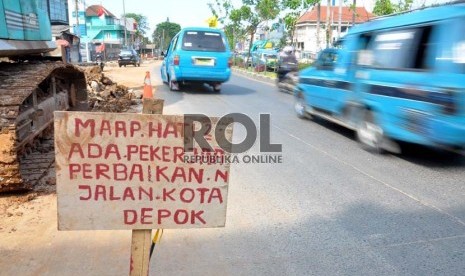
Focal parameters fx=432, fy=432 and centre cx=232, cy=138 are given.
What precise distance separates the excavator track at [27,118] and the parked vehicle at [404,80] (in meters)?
4.82

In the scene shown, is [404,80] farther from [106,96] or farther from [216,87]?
[216,87]

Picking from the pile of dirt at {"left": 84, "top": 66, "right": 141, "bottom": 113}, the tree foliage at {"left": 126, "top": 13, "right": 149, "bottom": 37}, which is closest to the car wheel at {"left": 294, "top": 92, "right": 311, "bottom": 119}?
the pile of dirt at {"left": 84, "top": 66, "right": 141, "bottom": 113}

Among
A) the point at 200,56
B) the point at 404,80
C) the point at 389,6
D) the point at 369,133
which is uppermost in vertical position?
the point at 389,6

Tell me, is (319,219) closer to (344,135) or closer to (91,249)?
(91,249)

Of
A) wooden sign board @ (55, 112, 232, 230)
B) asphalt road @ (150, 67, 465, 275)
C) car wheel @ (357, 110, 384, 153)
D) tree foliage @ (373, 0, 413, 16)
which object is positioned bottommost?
asphalt road @ (150, 67, 465, 275)

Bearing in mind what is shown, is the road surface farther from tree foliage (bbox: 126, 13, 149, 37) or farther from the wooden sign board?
tree foliage (bbox: 126, 13, 149, 37)

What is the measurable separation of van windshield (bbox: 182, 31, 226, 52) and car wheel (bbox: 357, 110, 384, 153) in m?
7.97

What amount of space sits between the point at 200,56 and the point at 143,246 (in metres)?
11.8

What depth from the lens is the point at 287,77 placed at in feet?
53.4

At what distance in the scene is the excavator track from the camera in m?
4.50

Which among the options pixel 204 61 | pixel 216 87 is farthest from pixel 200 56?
pixel 216 87

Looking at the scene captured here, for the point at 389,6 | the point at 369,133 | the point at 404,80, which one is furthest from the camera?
the point at 389,6

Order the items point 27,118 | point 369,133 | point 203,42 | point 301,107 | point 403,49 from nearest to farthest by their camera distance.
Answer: point 27,118 < point 403,49 < point 369,133 < point 301,107 < point 203,42

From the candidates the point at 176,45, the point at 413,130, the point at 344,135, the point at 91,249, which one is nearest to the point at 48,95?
the point at 91,249
